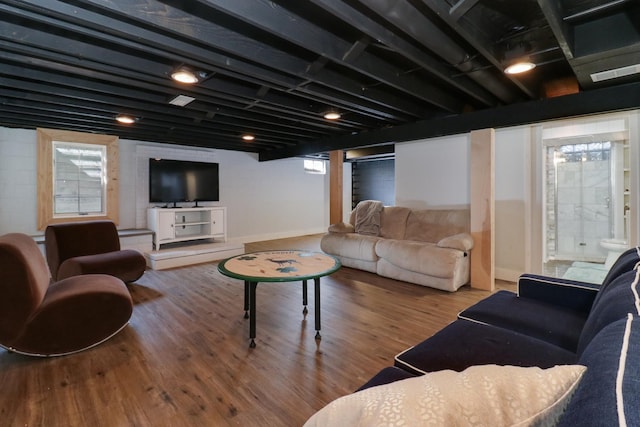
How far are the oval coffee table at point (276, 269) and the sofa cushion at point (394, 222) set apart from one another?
2041 mm

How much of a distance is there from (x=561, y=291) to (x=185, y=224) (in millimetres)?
5575

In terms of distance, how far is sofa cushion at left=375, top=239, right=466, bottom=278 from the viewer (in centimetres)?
363

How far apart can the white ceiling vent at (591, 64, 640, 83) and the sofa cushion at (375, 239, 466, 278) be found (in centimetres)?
210

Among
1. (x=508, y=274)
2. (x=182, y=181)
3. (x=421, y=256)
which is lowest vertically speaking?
(x=508, y=274)

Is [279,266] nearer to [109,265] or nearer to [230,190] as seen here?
[109,265]

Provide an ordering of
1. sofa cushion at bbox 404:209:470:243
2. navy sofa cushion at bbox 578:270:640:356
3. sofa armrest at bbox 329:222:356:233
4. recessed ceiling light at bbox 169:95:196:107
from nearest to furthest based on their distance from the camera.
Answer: navy sofa cushion at bbox 578:270:640:356, recessed ceiling light at bbox 169:95:196:107, sofa cushion at bbox 404:209:470:243, sofa armrest at bbox 329:222:356:233

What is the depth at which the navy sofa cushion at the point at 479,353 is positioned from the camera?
127cm

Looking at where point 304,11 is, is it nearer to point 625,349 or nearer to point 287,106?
point 287,106

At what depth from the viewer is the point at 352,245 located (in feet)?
15.5

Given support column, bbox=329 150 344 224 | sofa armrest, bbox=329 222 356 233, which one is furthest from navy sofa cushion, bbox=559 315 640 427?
support column, bbox=329 150 344 224

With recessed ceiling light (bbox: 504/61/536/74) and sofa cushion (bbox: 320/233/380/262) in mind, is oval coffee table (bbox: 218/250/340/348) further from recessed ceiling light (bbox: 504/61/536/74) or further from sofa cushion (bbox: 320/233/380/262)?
recessed ceiling light (bbox: 504/61/536/74)

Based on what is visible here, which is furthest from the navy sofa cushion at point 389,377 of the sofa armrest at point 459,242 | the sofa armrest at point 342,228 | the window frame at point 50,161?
the window frame at point 50,161

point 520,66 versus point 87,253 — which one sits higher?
point 520,66

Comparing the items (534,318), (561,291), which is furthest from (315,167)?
→ (534,318)
